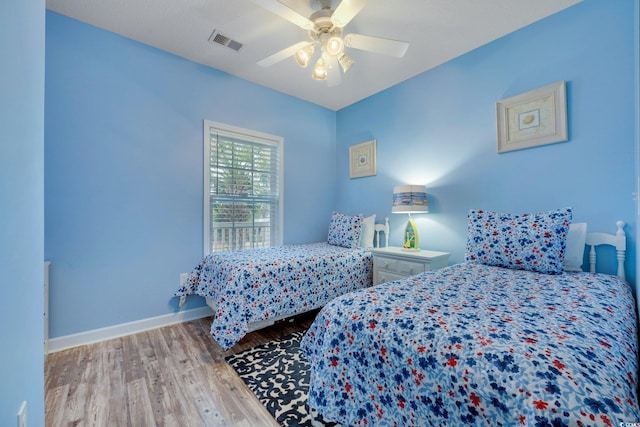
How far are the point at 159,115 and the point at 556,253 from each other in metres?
3.42

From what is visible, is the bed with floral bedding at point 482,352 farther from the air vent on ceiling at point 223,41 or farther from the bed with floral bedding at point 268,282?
the air vent on ceiling at point 223,41

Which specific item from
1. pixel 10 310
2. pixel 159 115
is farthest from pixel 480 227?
pixel 159 115

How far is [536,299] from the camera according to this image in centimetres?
121

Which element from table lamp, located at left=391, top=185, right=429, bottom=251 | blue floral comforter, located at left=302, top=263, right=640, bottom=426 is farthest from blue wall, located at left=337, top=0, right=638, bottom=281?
blue floral comforter, located at left=302, top=263, right=640, bottom=426

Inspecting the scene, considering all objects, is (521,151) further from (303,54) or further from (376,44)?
(303,54)

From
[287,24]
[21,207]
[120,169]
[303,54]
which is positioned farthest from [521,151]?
[120,169]

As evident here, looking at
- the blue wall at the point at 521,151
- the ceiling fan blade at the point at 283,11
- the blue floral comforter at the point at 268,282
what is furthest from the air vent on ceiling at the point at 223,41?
the blue floral comforter at the point at 268,282

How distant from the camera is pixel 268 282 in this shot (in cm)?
220

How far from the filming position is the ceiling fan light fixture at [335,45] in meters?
1.87

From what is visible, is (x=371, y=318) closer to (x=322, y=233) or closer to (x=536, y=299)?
(x=536, y=299)

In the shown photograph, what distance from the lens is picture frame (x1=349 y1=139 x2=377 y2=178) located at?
3.48 m

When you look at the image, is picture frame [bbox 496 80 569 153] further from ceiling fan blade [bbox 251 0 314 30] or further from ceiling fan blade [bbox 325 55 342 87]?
ceiling fan blade [bbox 251 0 314 30]

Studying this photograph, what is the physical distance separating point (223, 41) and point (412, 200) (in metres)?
2.36

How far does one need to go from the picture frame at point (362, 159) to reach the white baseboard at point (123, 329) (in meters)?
2.52
